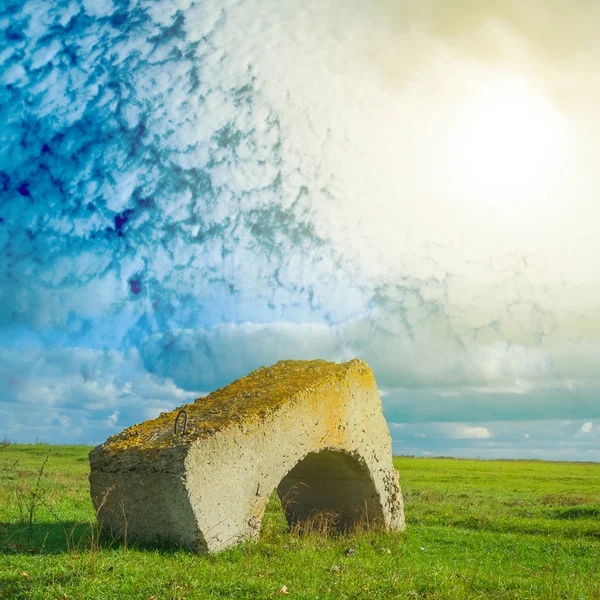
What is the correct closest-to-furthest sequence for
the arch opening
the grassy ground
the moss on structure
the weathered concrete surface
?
the grassy ground < the weathered concrete surface < the moss on structure < the arch opening

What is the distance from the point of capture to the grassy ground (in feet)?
22.2

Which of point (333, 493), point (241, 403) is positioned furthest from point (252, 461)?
point (333, 493)

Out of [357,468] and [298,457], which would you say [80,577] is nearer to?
[298,457]

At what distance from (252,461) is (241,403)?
123 centimetres

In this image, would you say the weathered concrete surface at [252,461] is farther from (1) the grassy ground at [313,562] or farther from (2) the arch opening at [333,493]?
(1) the grassy ground at [313,562]

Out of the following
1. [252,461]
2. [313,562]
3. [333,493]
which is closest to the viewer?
[313,562]

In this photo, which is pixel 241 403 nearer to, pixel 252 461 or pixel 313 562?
pixel 252 461

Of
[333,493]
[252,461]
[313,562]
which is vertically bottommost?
[313,562]

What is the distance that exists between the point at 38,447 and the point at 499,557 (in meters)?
38.6

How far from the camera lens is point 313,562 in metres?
8.42

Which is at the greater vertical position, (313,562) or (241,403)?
(241,403)

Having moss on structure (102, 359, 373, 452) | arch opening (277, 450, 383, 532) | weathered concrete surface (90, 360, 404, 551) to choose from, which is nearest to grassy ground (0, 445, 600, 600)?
weathered concrete surface (90, 360, 404, 551)

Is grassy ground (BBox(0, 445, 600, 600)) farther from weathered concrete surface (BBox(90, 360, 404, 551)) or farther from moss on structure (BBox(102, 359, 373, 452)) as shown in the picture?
moss on structure (BBox(102, 359, 373, 452))

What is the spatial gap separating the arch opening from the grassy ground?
2.00ft
